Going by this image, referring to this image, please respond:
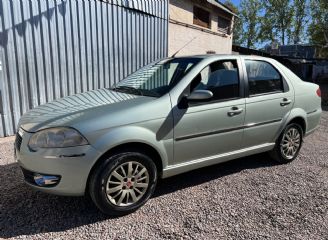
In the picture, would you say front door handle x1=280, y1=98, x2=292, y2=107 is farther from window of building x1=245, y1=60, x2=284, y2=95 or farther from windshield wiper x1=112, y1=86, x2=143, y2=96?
windshield wiper x1=112, y1=86, x2=143, y2=96

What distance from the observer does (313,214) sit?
3.27 meters

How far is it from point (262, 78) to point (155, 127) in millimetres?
1962

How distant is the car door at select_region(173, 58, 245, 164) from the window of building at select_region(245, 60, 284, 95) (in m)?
0.22

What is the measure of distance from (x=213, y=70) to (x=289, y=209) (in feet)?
6.20

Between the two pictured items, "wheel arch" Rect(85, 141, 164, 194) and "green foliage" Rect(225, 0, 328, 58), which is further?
"green foliage" Rect(225, 0, 328, 58)

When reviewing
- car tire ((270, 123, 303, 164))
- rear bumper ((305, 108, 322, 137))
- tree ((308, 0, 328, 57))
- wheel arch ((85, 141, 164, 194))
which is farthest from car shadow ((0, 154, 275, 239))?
tree ((308, 0, 328, 57))

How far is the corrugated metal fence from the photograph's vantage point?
18.3 ft

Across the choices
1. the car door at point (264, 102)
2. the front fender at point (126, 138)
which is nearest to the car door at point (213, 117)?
the car door at point (264, 102)

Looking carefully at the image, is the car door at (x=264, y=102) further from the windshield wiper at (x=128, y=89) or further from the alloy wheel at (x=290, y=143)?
the windshield wiper at (x=128, y=89)

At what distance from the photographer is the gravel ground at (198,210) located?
2.88 m

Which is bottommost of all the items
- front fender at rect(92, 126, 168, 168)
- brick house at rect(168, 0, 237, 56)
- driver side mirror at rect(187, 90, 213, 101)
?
front fender at rect(92, 126, 168, 168)

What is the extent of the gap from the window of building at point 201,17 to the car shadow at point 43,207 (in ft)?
31.8

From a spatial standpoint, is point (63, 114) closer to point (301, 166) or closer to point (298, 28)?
point (301, 166)

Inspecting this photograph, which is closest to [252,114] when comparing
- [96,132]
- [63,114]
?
[96,132]
